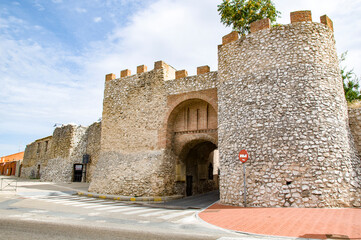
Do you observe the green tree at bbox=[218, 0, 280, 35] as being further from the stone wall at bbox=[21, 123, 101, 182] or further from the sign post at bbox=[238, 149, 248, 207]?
the stone wall at bbox=[21, 123, 101, 182]

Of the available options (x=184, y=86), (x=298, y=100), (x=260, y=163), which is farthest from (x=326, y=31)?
(x=184, y=86)

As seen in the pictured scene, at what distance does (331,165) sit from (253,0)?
36.0 ft

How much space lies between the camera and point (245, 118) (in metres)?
10.5

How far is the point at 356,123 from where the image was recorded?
415 inches

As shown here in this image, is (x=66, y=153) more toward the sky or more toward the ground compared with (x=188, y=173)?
more toward the sky

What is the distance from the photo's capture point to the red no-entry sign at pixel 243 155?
377 inches

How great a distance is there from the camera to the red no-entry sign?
9580mm

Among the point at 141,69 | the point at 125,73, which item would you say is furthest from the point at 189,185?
the point at 125,73

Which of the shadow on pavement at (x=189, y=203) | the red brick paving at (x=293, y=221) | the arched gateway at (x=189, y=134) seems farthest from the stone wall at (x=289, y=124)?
the arched gateway at (x=189, y=134)

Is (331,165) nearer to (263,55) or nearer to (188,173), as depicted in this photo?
(263,55)

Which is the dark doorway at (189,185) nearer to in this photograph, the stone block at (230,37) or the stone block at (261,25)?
the stone block at (230,37)

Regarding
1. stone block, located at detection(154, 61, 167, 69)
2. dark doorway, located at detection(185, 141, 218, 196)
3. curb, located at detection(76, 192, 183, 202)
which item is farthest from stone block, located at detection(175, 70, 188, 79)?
curb, located at detection(76, 192, 183, 202)

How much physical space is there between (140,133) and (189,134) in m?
2.99

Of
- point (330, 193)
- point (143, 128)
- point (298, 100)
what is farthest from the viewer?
point (143, 128)
